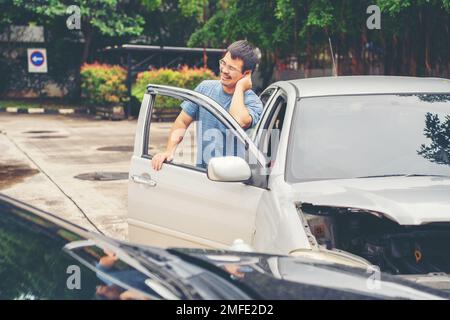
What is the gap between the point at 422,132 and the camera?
4.54m

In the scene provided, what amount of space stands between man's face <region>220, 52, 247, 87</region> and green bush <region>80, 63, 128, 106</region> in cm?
2162

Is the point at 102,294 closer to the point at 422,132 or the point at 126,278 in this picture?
the point at 126,278

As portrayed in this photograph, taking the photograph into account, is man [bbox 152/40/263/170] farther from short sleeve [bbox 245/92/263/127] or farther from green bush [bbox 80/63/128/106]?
green bush [bbox 80/63/128/106]

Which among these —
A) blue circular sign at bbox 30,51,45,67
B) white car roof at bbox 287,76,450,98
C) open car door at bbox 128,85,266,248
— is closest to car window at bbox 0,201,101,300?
open car door at bbox 128,85,266,248

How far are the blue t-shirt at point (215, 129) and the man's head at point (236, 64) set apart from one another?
110 mm

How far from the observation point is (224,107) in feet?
16.8

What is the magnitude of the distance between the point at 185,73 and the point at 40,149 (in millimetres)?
9463

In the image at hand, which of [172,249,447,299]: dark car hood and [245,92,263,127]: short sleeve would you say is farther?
[245,92,263,127]: short sleeve

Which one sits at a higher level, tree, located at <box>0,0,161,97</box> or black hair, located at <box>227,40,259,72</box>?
tree, located at <box>0,0,161,97</box>

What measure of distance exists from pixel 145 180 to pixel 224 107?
2.42ft

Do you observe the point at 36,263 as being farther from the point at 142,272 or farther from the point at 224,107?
the point at 224,107

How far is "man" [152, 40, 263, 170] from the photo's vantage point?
4941mm

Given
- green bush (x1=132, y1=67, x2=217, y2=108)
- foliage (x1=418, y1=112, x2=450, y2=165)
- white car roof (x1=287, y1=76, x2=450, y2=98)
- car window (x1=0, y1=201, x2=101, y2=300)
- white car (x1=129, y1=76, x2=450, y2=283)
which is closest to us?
car window (x1=0, y1=201, x2=101, y2=300)
